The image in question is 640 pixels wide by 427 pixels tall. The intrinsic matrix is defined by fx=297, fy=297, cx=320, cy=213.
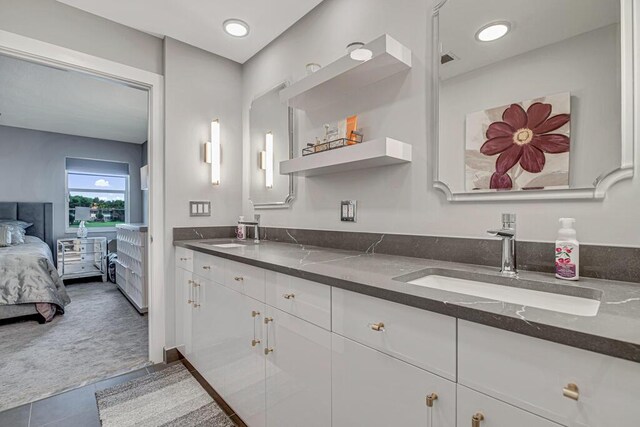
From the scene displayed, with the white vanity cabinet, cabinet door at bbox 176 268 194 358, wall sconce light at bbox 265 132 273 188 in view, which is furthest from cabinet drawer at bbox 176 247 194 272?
wall sconce light at bbox 265 132 273 188

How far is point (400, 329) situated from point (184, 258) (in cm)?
185

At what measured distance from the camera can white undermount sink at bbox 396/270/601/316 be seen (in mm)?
852

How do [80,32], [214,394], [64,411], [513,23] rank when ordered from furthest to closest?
1. [80,32]
2. [214,394]
3. [64,411]
4. [513,23]

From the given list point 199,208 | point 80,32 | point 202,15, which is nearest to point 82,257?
point 199,208

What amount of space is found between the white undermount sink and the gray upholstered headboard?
6.10 meters

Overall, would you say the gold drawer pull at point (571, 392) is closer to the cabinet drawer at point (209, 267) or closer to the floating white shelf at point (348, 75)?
the floating white shelf at point (348, 75)

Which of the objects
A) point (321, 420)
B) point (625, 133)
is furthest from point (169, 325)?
point (625, 133)

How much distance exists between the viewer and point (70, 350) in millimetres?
2537

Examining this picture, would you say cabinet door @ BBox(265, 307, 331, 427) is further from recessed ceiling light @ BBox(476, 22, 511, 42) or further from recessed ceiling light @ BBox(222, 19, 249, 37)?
recessed ceiling light @ BBox(222, 19, 249, 37)

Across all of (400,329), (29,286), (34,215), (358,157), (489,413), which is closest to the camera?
(489,413)

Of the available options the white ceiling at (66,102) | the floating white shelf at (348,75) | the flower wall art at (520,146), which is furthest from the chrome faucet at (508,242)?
the white ceiling at (66,102)

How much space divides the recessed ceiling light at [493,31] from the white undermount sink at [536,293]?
3.20 feet

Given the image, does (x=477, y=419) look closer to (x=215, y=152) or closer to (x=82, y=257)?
(x=215, y=152)

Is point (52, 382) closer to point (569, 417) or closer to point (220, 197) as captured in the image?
point (220, 197)
